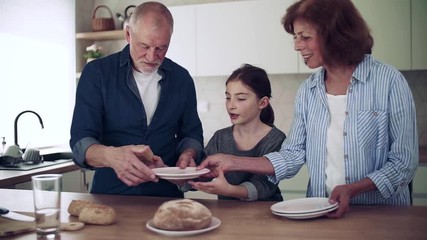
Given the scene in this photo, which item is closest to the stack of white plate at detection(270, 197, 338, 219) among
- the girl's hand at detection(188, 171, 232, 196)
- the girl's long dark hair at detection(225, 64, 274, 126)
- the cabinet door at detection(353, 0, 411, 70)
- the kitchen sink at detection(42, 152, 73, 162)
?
the girl's hand at detection(188, 171, 232, 196)

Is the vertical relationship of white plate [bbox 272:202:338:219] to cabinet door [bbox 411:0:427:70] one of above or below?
below

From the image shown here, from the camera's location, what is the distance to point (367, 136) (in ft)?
5.43

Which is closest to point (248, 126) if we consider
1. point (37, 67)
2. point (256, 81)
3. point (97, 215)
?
point (256, 81)

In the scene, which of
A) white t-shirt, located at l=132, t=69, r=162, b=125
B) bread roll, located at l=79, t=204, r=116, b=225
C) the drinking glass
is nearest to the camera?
the drinking glass

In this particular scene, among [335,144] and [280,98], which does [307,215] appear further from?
[280,98]

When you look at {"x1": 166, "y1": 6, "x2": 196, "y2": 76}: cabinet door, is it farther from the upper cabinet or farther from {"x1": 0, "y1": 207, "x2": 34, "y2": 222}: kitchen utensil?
{"x1": 0, "y1": 207, "x2": 34, "y2": 222}: kitchen utensil

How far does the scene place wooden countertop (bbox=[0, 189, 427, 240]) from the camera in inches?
47.4

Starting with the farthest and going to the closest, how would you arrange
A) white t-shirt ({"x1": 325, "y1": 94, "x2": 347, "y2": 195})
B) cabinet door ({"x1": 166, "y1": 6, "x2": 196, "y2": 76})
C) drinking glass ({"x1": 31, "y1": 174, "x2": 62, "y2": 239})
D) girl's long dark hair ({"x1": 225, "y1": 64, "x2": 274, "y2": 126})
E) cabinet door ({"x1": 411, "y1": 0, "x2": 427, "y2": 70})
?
cabinet door ({"x1": 166, "y1": 6, "x2": 196, "y2": 76}), cabinet door ({"x1": 411, "y1": 0, "x2": 427, "y2": 70}), girl's long dark hair ({"x1": 225, "y1": 64, "x2": 274, "y2": 126}), white t-shirt ({"x1": 325, "y1": 94, "x2": 347, "y2": 195}), drinking glass ({"x1": 31, "y1": 174, "x2": 62, "y2": 239})

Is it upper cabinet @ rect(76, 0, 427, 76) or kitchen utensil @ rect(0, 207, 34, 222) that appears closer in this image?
kitchen utensil @ rect(0, 207, 34, 222)

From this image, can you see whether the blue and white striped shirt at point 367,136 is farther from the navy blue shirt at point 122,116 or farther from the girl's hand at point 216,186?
the navy blue shirt at point 122,116

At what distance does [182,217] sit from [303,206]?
399 mm

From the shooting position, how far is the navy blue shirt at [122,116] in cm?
185

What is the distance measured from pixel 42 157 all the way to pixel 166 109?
65.1 inches

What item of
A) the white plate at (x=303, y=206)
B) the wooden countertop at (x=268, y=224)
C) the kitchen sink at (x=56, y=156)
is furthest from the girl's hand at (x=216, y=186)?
the kitchen sink at (x=56, y=156)
